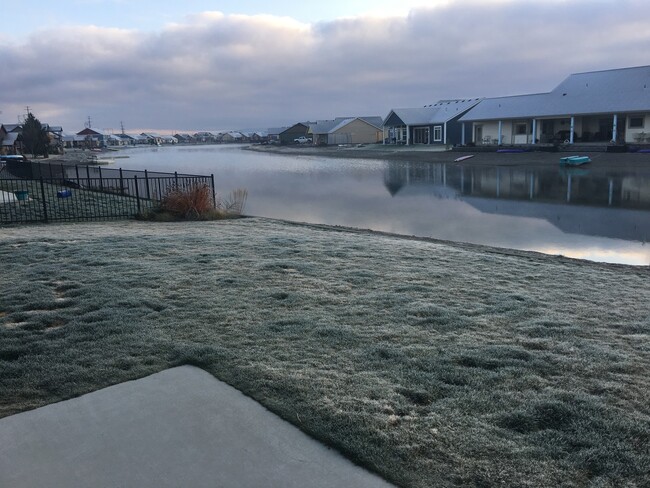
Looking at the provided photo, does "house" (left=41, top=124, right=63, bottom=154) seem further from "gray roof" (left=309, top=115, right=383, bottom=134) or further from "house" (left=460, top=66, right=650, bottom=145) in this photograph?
"house" (left=460, top=66, right=650, bottom=145)

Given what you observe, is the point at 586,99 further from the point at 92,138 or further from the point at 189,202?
the point at 92,138

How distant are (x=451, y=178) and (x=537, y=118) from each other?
25.1 m

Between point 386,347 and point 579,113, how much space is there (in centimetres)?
5409

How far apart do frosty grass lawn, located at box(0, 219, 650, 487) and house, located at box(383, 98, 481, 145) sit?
64.1 meters

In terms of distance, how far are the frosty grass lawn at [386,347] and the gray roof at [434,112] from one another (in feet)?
221

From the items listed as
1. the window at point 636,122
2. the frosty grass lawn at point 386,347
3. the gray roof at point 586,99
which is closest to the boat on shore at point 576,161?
the gray roof at point 586,99

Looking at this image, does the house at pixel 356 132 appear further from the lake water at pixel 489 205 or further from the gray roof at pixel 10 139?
the lake water at pixel 489 205

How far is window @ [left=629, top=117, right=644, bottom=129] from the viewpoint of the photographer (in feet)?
162

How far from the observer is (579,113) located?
5219 centimetres

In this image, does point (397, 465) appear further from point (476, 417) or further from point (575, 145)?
point (575, 145)

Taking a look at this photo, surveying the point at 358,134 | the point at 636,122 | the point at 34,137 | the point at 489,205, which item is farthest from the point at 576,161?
the point at 34,137

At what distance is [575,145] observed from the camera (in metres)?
50.0

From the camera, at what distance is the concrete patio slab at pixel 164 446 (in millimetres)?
3248

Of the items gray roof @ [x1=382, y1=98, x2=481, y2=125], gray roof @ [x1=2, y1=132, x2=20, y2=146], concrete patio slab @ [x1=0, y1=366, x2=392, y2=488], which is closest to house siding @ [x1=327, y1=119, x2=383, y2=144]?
gray roof @ [x1=382, y1=98, x2=481, y2=125]
